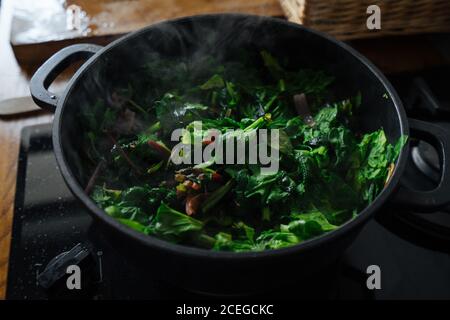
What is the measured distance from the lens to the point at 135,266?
0.81 m

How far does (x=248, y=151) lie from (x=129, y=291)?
359 millimetres

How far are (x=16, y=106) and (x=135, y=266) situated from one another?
645 mm

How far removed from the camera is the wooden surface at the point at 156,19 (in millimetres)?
1139

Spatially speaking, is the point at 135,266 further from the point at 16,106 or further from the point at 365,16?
the point at 365,16

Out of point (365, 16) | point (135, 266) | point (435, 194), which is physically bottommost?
point (135, 266)

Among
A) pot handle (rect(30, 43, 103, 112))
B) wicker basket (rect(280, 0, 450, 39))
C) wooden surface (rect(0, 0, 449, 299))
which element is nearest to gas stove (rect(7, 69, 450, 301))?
wooden surface (rect(0, 0, 449, 299))

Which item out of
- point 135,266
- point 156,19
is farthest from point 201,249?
point 156,19

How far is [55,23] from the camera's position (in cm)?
133

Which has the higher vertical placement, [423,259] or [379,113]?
[379,113]

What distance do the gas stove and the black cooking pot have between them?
0.37 feet

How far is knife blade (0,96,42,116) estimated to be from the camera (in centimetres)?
120

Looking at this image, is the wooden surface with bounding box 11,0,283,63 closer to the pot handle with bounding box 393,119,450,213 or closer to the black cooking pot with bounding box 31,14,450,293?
the black cooking pot with bounding box 31,14,450,293
